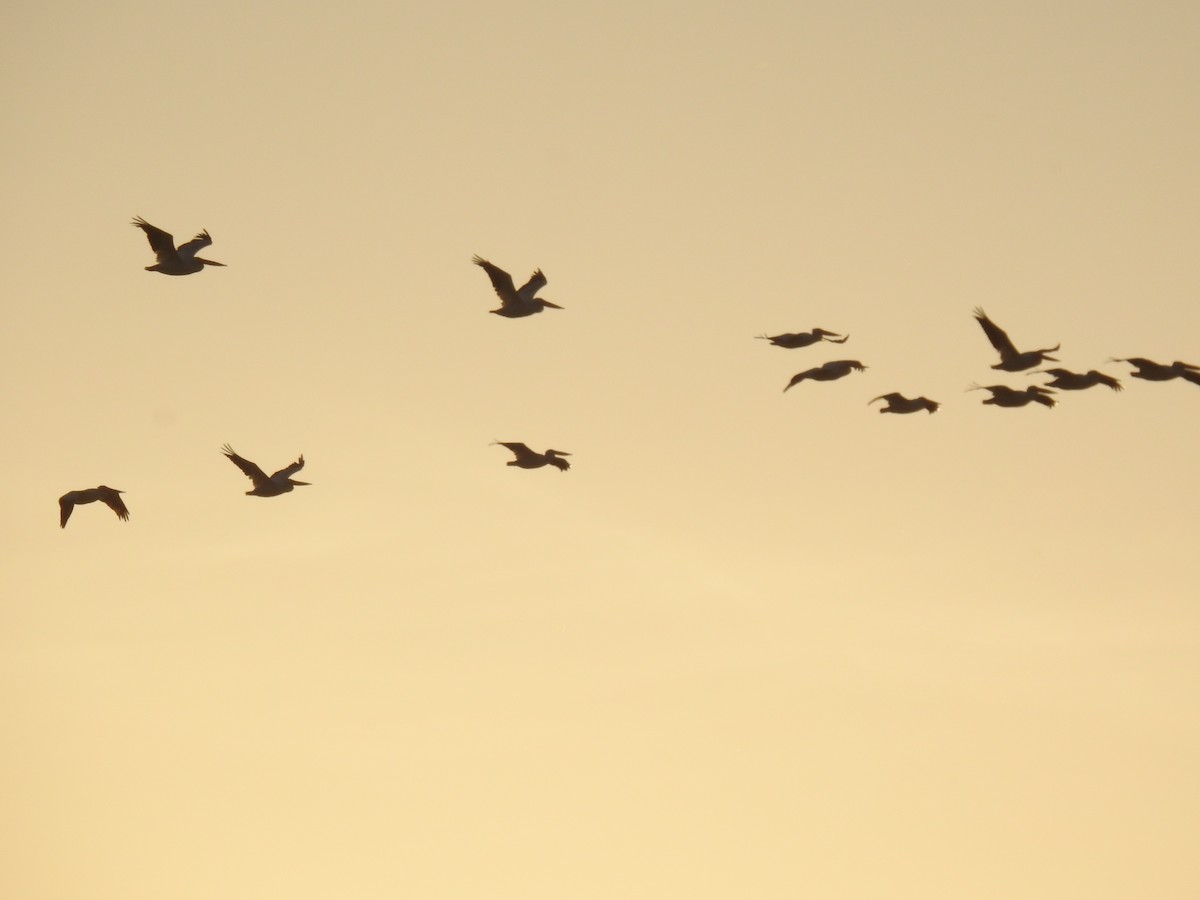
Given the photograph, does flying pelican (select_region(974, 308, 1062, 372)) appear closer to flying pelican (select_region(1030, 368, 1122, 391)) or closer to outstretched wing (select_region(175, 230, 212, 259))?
flying pelican (select_region(1030, 368, 1122, 391))

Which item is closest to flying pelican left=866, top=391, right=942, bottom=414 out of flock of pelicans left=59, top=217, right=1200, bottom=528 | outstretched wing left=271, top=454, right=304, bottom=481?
flock of pelicans left=59, top=217, right=1200, bottom=528

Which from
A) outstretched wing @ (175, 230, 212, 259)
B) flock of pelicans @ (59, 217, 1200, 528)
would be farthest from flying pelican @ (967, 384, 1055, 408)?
outstretched wing @ (175, 230, 212, 259)

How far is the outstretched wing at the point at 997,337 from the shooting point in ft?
161

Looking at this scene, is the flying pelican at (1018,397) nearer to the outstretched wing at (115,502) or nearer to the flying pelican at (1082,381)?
the flying pelican at (1082,381)

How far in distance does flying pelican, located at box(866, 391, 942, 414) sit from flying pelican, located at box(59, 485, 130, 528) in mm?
20865

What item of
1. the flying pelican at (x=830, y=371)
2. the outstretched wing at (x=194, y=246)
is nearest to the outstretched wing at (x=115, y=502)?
the outstretched wing at (x=194, y=246)

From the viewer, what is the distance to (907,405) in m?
53.4

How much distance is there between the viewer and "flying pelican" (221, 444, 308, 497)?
5384 cm

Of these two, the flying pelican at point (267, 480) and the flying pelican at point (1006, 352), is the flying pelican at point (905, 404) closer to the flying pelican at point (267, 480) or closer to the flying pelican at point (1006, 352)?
the flying pelican at point (1006, 352)

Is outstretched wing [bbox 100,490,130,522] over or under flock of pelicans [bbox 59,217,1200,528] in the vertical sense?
under

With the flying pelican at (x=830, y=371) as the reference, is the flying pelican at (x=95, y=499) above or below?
below

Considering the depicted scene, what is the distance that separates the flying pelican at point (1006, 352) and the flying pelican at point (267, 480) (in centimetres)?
1897

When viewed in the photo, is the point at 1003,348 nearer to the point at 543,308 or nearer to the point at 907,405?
the point at 907,405

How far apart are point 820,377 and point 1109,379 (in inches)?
289
